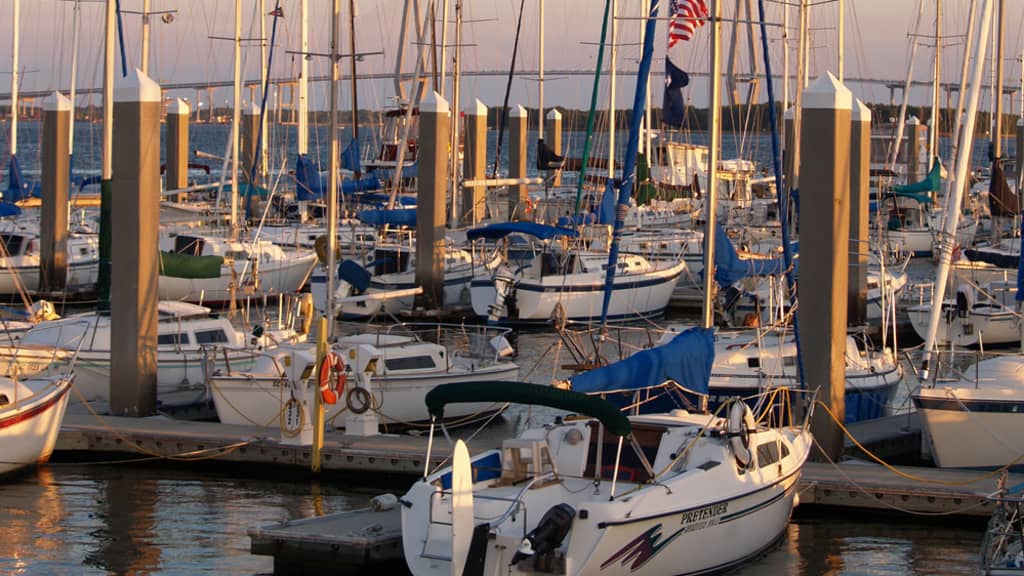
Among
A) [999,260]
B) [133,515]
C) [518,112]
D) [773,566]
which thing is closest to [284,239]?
[518,112]

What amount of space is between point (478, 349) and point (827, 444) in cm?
722

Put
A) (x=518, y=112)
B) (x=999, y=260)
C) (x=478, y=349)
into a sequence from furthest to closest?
(x=518, y=112) < (x=999, y=260) < (x=478, y=349)

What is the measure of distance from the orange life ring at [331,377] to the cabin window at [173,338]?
4.94 meters

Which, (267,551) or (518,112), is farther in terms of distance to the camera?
(518,112)

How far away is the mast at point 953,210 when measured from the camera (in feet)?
64.3

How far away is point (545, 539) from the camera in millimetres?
13266

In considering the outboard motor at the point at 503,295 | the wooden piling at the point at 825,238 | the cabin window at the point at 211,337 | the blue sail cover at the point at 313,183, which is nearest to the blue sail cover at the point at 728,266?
the outboard motor at the point at 503,295

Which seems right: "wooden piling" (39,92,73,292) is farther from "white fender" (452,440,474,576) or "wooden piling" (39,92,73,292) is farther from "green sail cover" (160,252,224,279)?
"white fender" (452,440,474,576)

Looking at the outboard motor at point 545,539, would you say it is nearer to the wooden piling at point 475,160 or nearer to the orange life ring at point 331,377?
the orange life ring at point 331,377

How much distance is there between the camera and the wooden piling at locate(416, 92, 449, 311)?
33031 mm

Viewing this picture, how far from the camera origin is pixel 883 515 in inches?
705

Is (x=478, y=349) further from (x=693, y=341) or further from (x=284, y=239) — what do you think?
(x=284, y=239)

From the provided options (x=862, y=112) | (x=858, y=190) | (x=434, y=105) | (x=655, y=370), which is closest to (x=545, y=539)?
(x=655, y=370)

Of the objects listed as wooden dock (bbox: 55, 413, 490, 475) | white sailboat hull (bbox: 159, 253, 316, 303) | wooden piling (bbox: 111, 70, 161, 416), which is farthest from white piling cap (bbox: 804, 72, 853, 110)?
white sailboat hull (bbox: 159, 253, 316, 303)
